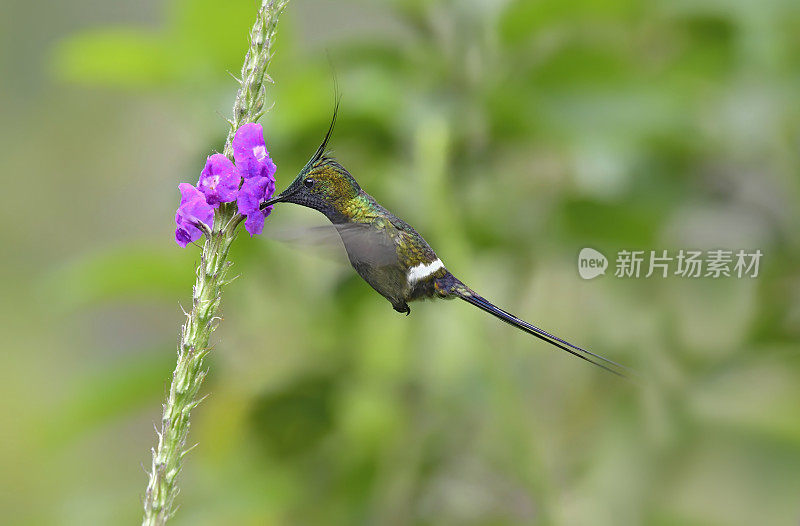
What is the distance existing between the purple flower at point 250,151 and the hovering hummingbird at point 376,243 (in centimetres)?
3

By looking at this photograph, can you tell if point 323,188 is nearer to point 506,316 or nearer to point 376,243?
point 376,243

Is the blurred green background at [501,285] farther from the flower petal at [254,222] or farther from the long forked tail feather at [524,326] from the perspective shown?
the flower petal at [254,222]

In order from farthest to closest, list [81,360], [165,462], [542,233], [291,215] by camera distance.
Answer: [81,360] → [291,215] → [542,233] → [165,462]

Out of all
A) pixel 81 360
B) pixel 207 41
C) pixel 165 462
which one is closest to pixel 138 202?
pixel 81 360

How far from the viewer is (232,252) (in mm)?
1944

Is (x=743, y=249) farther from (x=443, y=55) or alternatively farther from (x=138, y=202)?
(x=138, y=202)

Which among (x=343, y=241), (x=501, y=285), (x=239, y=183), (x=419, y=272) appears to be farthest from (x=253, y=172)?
(x=501, y=285)

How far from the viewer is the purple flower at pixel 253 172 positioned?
2.50 feet

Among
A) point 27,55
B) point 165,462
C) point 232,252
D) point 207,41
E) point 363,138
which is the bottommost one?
point 165,462

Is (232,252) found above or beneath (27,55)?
beneath

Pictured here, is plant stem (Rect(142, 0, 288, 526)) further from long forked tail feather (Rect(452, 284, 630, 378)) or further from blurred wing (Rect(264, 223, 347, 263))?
long forked tail feather (Rect(452, 284, 630, 378))

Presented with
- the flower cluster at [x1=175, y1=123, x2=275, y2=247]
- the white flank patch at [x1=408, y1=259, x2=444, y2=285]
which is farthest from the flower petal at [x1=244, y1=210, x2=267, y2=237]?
the white flank patch at [x1=408, y1=259, x2=444, y2=285]

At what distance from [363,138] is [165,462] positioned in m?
1.29

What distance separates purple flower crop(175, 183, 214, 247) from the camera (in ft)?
2.56
